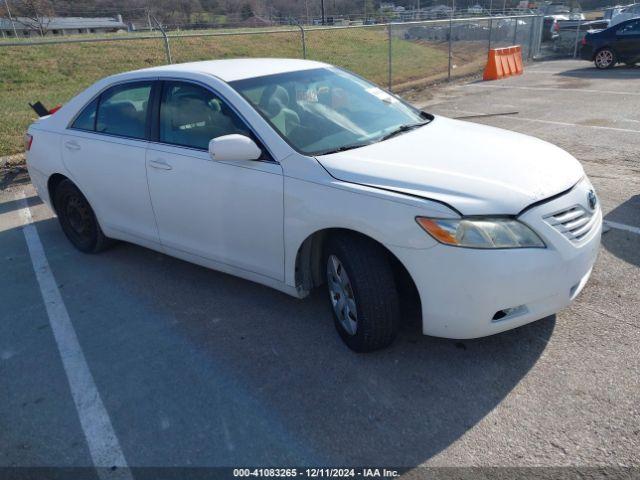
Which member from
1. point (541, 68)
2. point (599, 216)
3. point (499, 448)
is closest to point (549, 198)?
point (599, 216)

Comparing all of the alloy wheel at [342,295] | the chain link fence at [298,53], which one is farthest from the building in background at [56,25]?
the alloy wheel at [342,295]

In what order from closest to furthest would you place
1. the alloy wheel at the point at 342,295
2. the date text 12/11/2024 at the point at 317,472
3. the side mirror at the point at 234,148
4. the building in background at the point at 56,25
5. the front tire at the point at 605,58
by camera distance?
the date text 12/11/2024 at the point at 317,472, the alloy wheel at the point at 342,295, the side mirror at the point at 234,148, the front tire at the point at 605,58, the building in background at the point at 56,25

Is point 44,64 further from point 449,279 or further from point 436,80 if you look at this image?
point 449,279

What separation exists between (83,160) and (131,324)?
5.43 feet

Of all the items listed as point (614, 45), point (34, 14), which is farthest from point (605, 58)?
point (34, 14)

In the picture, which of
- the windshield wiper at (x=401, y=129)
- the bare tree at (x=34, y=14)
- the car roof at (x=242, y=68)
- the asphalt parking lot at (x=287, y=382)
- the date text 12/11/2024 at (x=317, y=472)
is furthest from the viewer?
the bare tree at (x=34, y=14)

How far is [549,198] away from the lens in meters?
2.84

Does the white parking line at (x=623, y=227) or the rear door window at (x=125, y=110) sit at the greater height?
the rear door window at (x=125, y=110)

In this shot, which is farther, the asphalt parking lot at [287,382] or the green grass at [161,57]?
the green grass at [161,57]

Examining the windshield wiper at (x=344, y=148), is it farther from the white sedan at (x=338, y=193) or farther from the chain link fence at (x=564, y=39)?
the chain link fence at (x=564, y=39)

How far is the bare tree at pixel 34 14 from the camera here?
35.0m

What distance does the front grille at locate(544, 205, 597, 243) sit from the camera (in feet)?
→ 9.19

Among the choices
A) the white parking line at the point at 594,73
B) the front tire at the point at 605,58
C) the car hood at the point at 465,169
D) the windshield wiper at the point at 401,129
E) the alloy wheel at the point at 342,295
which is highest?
the windshield wiper at the point at 401,129

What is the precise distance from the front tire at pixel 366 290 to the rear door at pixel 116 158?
5.93 feet
